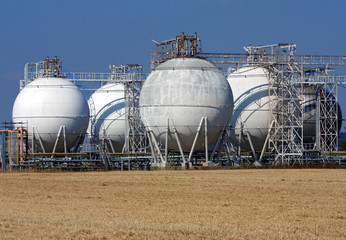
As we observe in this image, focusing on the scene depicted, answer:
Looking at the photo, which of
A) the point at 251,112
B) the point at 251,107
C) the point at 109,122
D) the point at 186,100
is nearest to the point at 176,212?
the point at 186,100

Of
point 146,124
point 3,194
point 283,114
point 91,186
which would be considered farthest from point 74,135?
point 3,194

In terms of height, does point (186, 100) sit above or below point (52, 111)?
above

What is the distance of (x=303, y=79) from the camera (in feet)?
190

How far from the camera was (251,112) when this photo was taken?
178ft

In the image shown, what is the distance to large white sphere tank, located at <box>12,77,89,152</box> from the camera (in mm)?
54750

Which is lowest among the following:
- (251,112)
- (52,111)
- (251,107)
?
(251,112)

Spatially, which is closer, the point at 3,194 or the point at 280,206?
the point at 280,206

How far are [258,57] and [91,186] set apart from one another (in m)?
32.6

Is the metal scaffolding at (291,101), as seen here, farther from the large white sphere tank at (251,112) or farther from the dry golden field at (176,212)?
the dry golden field at (176,212)

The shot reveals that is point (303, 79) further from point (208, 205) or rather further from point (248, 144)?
point (208, 205)

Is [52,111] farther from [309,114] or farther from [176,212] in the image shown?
[176,212]

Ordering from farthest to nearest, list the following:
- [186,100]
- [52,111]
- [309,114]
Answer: [309,114]
[52,111]
[186,100]

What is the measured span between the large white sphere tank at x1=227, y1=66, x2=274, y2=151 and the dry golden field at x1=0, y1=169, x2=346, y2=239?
2525 cm

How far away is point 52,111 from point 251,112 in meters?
15.3
